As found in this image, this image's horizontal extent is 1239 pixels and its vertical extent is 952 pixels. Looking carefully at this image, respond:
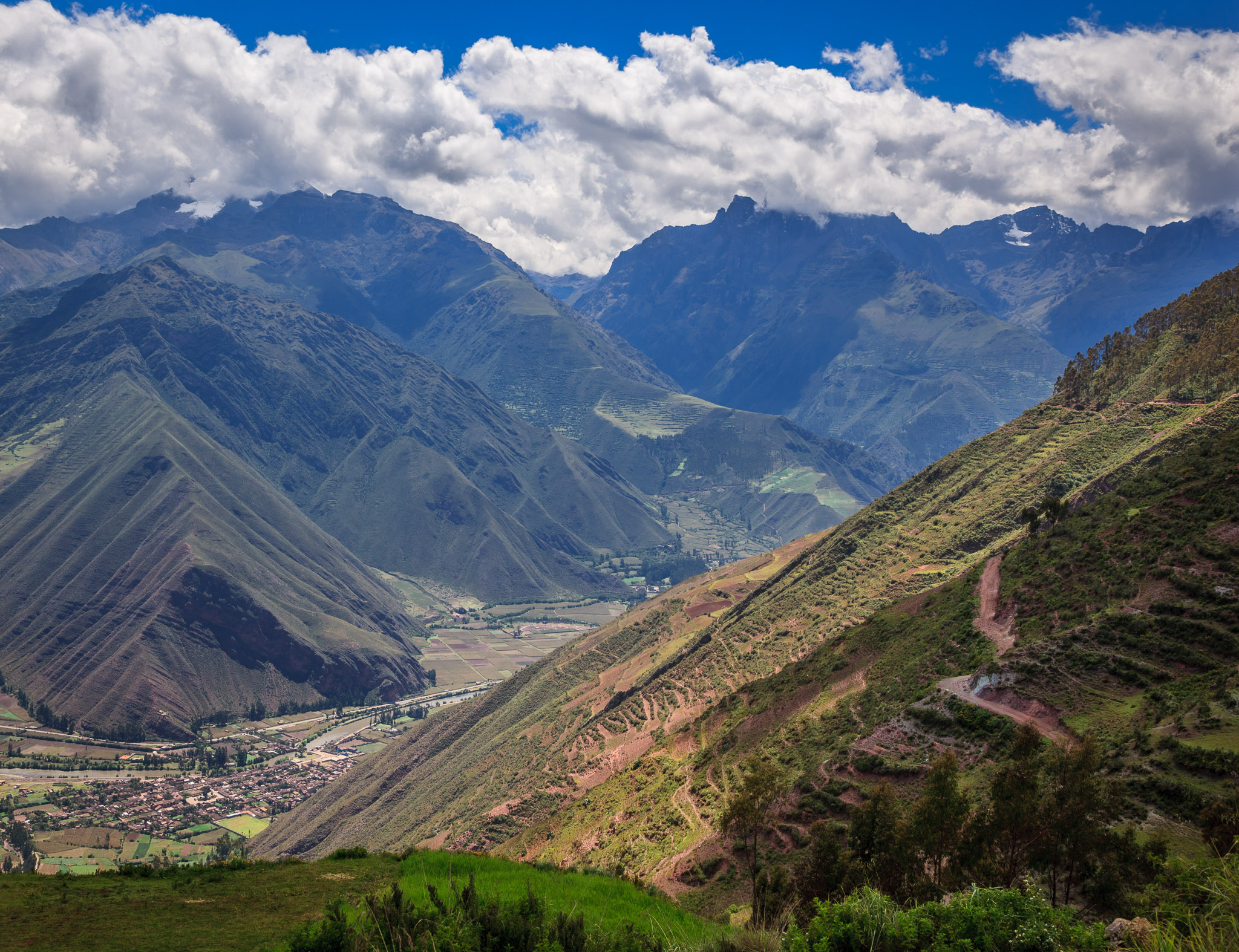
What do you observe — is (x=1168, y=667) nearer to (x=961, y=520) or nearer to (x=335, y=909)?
(x=335, y=909)

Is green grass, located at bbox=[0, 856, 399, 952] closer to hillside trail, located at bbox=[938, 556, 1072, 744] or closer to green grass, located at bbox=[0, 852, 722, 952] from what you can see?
green grass, located at bbox=[0, 852, 722, 952]

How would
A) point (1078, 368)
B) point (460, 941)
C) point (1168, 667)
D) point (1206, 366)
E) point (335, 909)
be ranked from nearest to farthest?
point (460, 941) < point (335, 909) < point (1168, 667) < point (1206, 366) < point (1078, 368)

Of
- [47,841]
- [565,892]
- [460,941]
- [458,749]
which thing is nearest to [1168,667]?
[565,892]

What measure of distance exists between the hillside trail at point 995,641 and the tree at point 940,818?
40.8 feet

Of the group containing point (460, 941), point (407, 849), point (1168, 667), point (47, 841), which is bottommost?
point (47, 841)

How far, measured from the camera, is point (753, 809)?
42656 millimetres

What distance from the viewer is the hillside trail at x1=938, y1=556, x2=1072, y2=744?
48.4 meters

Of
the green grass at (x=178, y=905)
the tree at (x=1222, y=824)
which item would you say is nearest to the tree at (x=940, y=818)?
the tree at (x=1222, y=824)

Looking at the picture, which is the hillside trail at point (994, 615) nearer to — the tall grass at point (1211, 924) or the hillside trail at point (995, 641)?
the hillside trail at point (995, 641)

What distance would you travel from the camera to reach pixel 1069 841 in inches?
1273

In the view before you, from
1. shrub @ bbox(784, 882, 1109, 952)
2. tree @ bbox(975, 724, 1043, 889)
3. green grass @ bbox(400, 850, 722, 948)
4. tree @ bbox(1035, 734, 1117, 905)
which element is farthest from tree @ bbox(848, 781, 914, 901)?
shrub @ bbox(784, 882, 1109, 952)

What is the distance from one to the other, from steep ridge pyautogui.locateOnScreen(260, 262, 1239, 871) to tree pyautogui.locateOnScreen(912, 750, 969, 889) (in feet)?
31.0

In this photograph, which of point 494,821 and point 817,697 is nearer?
point 817,697

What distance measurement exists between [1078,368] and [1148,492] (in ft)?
234
